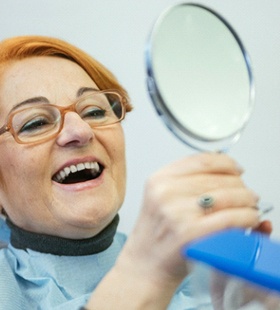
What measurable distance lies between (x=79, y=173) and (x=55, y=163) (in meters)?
0.09

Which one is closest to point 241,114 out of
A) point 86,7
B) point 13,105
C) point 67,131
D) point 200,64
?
point 200,64

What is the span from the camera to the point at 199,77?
0.59m

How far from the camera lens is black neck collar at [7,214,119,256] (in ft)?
3.13

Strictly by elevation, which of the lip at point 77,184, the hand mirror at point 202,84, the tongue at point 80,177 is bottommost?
the tongue at point 80,177

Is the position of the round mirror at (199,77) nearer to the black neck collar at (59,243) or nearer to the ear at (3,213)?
the black neck collar at (59,243)

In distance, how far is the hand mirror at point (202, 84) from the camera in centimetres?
48

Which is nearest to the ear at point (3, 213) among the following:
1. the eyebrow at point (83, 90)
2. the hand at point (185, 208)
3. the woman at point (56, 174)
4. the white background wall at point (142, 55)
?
the woman at point (56, 174)

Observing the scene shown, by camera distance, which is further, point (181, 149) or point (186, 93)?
point (181, 149)

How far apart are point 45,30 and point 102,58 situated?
0.65ft

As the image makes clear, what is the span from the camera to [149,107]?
4.76ft

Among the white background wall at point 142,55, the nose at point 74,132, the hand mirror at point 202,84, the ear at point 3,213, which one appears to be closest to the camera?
the hand mirror at point 202,84

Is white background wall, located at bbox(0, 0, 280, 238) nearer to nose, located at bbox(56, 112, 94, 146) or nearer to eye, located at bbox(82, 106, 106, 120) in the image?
eye, located at bbox(82, 106, 106, 120)

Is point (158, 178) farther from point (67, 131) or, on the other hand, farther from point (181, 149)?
point (181, 149)

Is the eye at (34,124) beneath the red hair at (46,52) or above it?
beneath
